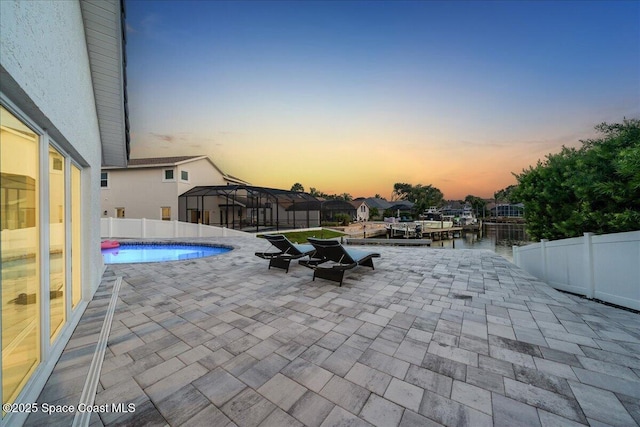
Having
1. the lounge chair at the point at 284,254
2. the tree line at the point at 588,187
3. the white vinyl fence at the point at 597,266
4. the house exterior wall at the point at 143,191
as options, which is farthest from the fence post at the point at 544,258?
the house exterior wall at the point at 143,191

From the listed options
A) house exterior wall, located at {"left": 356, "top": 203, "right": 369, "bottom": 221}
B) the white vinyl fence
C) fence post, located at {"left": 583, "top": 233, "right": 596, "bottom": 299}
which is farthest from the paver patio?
house exterior wall, located at {"left": 356, "top": 203, "right": 369, "bottom": 221}

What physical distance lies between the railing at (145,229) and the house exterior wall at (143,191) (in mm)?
4195

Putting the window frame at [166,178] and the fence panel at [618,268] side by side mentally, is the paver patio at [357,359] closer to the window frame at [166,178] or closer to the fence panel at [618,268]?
the fence panel at [618,268]

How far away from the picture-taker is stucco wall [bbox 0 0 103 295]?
4.96 ft

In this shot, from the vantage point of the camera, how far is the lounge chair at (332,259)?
5.43 meters

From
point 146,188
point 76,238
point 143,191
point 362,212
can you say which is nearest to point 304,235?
point 146,188

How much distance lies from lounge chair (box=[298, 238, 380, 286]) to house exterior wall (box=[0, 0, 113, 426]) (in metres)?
4.09

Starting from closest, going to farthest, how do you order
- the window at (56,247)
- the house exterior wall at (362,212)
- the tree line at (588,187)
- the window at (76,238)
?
the window at (56,247)
the window at (76,238)
the tree line at (588,187)
the house exterior wall at (362,212)

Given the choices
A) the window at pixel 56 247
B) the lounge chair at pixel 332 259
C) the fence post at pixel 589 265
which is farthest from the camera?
the lounge chair at pixel 332 259

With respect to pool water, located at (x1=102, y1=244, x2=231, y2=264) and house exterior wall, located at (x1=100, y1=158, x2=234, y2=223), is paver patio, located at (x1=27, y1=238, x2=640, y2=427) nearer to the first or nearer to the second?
pool water, located at (x1=102, y1=244, x2=231, y2=264)

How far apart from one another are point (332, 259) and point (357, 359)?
3601 millimetres

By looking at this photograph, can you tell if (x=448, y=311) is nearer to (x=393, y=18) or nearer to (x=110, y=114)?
(x=110, y=114)

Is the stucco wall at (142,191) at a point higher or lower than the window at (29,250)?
higher

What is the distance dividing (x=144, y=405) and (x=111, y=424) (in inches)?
8.5
